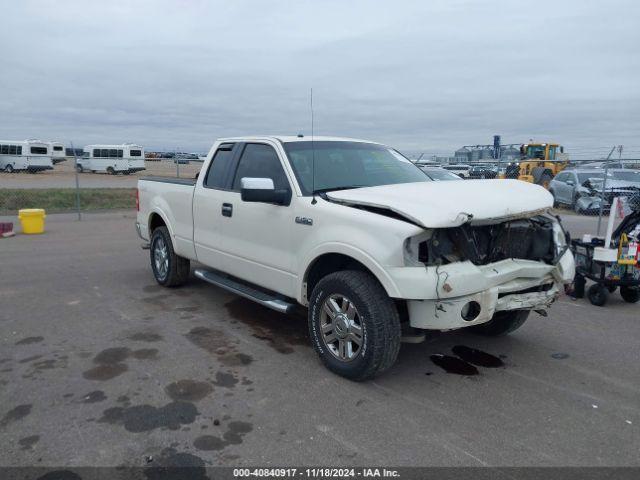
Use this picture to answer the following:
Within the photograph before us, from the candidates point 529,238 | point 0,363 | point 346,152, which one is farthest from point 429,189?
point 0,363

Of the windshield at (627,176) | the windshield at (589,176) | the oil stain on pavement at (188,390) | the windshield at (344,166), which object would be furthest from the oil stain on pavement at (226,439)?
the windshield at (589,176)

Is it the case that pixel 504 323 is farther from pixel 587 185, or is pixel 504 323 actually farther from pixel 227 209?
pixel 587 185

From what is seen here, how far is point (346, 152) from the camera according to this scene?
211 inches

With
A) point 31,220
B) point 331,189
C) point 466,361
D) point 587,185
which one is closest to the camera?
point 466,361

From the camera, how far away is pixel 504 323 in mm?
5121

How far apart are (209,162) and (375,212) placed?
9.16 ft

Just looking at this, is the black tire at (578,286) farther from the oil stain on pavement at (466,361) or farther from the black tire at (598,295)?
the oil stain on pavement at (466,361)

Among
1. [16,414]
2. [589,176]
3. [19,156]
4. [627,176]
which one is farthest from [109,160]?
[16,414]

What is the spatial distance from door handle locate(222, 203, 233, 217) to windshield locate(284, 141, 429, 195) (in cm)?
87

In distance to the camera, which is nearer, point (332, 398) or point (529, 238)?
point (332, 398)

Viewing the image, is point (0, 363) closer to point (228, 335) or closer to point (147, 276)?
point (228, 335)

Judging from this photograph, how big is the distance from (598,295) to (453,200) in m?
3.72

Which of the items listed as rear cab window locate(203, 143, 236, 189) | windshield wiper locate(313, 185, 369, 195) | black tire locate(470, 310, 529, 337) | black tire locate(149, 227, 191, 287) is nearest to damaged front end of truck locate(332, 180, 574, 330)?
windshield wiper locate(313, 185, 369, 195)

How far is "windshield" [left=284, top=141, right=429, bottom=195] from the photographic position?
4898 mm
